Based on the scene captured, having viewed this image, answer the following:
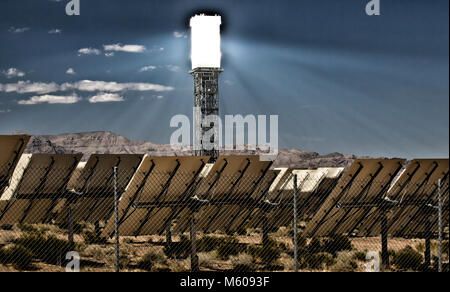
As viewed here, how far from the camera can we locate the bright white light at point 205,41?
7356 centimetres

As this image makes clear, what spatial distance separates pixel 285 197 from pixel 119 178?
9.03 metres

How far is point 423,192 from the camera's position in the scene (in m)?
17.1

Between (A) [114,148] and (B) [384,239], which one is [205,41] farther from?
(A) [114,148]

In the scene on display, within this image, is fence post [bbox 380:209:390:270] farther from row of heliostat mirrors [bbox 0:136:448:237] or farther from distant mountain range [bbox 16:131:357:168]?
distant mountain range [bbox 16:131:357:168]

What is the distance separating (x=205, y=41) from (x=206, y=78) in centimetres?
556

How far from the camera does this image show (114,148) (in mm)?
180750

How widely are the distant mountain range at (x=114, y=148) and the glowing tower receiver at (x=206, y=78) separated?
66.6m

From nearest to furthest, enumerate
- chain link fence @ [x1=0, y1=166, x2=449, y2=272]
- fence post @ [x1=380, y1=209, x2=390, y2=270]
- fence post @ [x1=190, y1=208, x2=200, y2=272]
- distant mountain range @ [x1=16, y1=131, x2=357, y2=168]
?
fence post @ [x1=190, y1=208, x2=200, y2=272]
chain link fence @ [x1=0, y1=166, x2=449, y2=272]
fence post @ [x1=380, y1=209, x2=390, y2=270]
distant mountain range @ [x1=16, y1=131, x2=357, y2=168]

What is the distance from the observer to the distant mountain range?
14775 centimetres

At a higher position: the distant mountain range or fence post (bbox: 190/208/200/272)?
the distant mountain range

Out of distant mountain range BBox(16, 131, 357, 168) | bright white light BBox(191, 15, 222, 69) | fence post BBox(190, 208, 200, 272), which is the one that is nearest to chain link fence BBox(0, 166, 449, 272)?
fence post BBox(190, 208, 200, 272)
